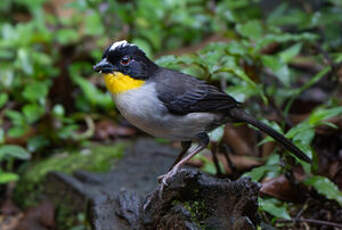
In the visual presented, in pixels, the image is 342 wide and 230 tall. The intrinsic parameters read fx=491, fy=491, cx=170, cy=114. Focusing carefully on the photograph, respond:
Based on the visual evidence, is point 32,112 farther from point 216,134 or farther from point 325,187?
point 325,187

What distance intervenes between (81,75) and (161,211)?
4.17 metres

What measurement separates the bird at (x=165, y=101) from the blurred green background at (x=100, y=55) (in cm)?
58

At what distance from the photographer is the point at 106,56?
11.6 feet

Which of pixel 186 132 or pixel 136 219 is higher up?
pixel 186 132

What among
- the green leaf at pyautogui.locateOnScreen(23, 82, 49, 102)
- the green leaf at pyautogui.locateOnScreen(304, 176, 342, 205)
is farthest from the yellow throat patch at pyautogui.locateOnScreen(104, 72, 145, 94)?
the green leaf at pyautogui.locateOnScreen(23, 82, 49, 102)

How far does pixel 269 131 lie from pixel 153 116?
884 mm

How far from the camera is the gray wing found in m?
3.55

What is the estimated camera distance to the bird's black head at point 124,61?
3.52m

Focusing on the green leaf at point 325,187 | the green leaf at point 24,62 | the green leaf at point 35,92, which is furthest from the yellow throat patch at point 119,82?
the green leaf at point 24,62

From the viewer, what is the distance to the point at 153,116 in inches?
133

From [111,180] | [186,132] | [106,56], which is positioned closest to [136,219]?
[186,132]

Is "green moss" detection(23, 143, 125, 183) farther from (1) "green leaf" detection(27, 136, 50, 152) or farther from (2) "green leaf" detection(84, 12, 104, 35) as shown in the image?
(2) "green leaf" detection(84, 12, 104, 35)

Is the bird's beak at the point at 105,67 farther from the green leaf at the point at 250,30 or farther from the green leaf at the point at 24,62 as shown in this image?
the green leaf at the point at 24,62

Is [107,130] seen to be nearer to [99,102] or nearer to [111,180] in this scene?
[99,102]
